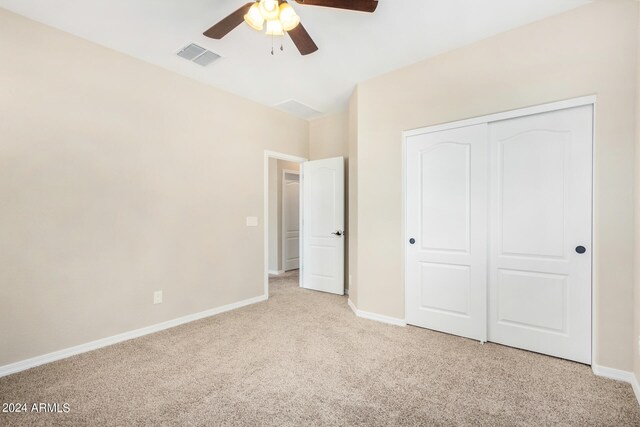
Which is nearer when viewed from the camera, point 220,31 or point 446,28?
point 220,31

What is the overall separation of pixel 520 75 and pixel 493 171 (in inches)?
32.5

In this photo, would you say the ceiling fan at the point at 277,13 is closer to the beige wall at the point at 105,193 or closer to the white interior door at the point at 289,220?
the beige wall at the point at 105,193

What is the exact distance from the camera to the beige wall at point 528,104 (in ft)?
7.02

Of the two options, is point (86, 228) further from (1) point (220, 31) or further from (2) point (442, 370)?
(2) point (442, 370)

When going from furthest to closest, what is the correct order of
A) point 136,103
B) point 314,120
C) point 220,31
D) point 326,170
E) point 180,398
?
point 314,120 < point 326,170 < point 136,103 < point 220,31 < point 180,398

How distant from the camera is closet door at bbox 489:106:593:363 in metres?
2.33

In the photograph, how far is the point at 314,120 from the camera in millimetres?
4922

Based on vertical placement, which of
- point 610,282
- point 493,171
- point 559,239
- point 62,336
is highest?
point 493,171

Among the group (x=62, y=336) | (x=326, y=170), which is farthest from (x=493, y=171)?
(x=62, y=336)

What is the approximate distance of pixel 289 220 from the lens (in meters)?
6.37

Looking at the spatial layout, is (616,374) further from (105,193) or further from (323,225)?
(105,193)

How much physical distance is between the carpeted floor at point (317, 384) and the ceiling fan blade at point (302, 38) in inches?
95.9

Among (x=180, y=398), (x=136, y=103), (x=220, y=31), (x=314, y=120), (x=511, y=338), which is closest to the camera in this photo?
(x=180, y=398)

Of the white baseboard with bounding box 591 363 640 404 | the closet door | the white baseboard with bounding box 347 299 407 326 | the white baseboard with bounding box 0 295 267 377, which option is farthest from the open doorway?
the white baseboard with bounding box 591 363 640 404
